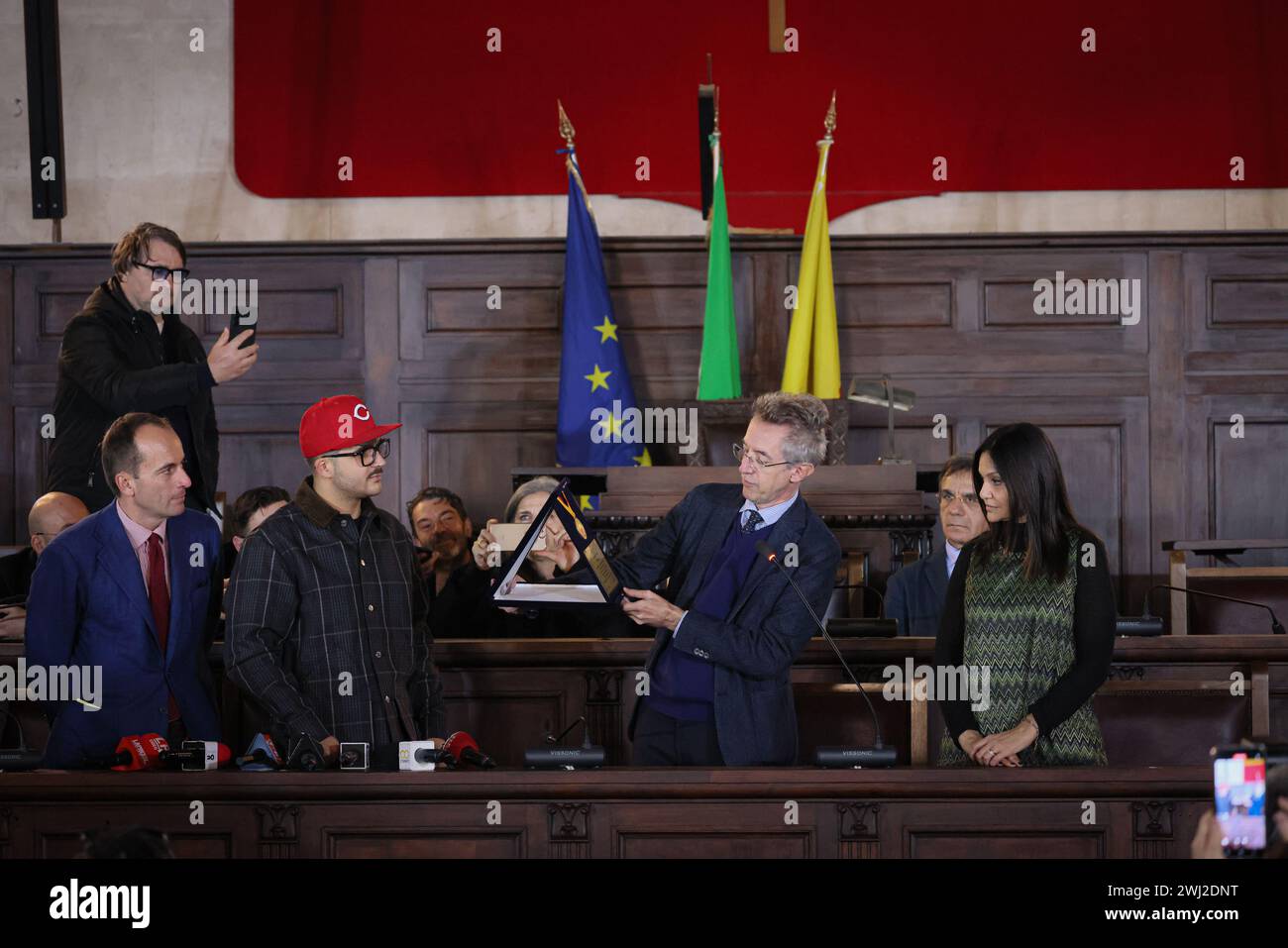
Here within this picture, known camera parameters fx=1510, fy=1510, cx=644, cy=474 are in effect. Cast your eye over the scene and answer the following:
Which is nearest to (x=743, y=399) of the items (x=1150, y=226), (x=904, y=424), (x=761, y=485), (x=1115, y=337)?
(x=904, y=424)

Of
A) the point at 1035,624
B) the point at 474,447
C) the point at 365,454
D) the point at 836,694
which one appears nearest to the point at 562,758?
the point at 365,454

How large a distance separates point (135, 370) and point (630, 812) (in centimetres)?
206

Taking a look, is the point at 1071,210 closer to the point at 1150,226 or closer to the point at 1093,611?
the point at 1150,226

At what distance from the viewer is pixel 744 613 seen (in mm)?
3312

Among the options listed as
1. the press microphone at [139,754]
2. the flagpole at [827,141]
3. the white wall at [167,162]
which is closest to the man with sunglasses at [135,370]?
the press microphone at [139,754]

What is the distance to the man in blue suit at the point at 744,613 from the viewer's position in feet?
10.5

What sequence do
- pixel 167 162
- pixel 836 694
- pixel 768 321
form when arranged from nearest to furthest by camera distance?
pixel 836 694 < pixel 768 321 < pixel 167 162

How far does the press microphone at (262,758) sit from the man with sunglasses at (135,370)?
1.26 m

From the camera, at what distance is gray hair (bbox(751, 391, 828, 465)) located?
10.8 ft

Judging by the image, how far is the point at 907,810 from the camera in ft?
9.49

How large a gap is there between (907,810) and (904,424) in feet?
12.5

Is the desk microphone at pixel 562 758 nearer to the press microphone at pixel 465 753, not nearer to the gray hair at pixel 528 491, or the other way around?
the press microphone at pixel 465 753

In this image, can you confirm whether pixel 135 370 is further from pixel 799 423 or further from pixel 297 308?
pixel 297 308

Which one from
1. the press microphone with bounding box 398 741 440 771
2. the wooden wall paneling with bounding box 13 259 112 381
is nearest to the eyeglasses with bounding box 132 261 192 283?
the press microphone with bounding box 398 741 440 771
